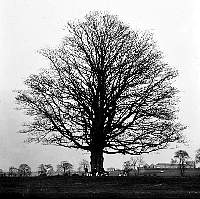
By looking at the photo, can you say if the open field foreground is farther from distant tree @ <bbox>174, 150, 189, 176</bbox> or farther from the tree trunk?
distant tree @ <bbox>174, 150, 189, 176</bbox>

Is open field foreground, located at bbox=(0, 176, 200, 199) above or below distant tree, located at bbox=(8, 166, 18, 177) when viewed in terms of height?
below

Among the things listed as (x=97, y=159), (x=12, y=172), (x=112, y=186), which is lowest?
(x=112, y=186)

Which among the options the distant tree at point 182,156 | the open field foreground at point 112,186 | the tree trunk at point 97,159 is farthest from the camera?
the distant tree at point 182,156

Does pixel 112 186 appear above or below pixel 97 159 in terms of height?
below

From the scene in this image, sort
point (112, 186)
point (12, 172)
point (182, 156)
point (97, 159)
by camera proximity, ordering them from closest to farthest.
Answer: point (112, 186) < point (97, 159) < point (12, 172) < point (182, 156)

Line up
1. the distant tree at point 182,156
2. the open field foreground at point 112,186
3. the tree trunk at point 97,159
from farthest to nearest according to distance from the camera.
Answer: the distant tree at point 182,156 → the tree trunk at point 97,159 → the open field foreground at point 112,186

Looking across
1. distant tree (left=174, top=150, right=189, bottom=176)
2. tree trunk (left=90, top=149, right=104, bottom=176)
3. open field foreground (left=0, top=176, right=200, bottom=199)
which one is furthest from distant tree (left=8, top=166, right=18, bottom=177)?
distant tree (left=174, top=150, right=189, bottom=176)

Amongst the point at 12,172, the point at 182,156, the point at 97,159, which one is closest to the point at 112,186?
the point at 97,159

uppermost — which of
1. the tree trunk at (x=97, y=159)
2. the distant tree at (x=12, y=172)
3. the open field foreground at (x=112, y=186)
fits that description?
the tree trunk at (x=97, y=159)

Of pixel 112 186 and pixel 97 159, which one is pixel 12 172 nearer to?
pixel 97 159

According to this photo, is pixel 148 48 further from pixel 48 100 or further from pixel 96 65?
pixel 48 100

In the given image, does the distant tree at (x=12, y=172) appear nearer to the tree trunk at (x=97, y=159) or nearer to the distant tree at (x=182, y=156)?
the tree trunk at (x=97, y=159)

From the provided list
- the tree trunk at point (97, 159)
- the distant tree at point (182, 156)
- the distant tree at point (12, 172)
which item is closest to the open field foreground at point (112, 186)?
the tree trunk at point (97, 159)

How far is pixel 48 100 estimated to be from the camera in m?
31.2
